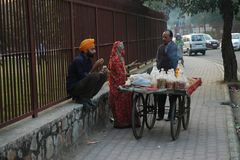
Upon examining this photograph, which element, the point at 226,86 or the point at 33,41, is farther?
the point at 226,86

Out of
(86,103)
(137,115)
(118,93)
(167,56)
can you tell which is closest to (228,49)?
(167,56)

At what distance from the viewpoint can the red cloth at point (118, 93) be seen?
889 cm

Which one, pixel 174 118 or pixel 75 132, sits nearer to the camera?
pixel 75 132

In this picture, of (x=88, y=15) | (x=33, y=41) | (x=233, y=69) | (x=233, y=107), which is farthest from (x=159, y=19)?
(x=33, y=41)

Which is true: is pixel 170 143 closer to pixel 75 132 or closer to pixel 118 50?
pixel 75 132

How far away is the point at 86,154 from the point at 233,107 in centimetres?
607

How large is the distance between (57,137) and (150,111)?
2.59 meters

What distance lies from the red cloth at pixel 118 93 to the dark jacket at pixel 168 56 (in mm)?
870

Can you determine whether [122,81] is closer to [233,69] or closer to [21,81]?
[21,81]

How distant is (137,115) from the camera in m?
8.55

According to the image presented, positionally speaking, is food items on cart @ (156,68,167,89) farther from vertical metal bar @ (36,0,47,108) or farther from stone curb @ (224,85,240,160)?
vertical metal bar @ (36,0,47,108)

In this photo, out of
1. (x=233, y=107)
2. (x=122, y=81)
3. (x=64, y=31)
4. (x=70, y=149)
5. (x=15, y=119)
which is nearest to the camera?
(x=15, y=119)

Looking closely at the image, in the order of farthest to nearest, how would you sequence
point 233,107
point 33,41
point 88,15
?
point 233,107 < point 88,15 < point 33,41

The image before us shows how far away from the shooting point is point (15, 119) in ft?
19.4
